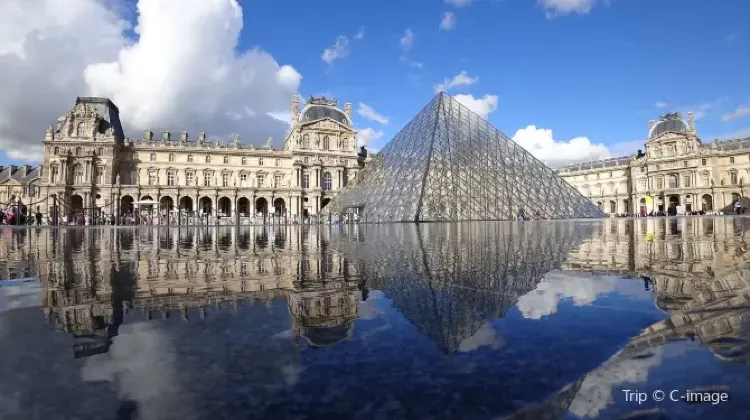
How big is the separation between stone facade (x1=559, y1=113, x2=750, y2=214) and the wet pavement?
5480 cm

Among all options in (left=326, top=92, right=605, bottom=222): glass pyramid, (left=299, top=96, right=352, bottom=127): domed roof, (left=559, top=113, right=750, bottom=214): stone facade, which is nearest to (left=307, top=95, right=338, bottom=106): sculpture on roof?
(left=299, top=96, right=352, bottom=127): domed roof

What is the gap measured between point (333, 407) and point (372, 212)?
2320cm

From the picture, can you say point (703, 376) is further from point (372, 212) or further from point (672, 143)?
point (672, 143)

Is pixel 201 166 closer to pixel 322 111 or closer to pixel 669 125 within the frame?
pixel 322 111

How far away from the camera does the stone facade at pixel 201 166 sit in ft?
127

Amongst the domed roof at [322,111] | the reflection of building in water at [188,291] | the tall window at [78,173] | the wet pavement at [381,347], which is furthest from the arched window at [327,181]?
the wet pavement at [381,347]

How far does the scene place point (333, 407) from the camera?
1.13m

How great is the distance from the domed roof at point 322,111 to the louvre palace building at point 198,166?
0.11 metres

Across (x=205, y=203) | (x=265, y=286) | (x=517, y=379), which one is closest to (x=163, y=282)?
(x=265, y=286)

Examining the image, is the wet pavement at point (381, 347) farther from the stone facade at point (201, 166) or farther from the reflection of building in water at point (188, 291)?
the stone facade at point (201, 166)

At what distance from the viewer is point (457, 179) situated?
75.4ft

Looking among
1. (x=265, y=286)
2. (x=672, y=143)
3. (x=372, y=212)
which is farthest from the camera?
(x=672, y=143)

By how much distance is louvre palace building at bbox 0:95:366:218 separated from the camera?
3866 centimetres

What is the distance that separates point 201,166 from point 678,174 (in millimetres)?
55723
